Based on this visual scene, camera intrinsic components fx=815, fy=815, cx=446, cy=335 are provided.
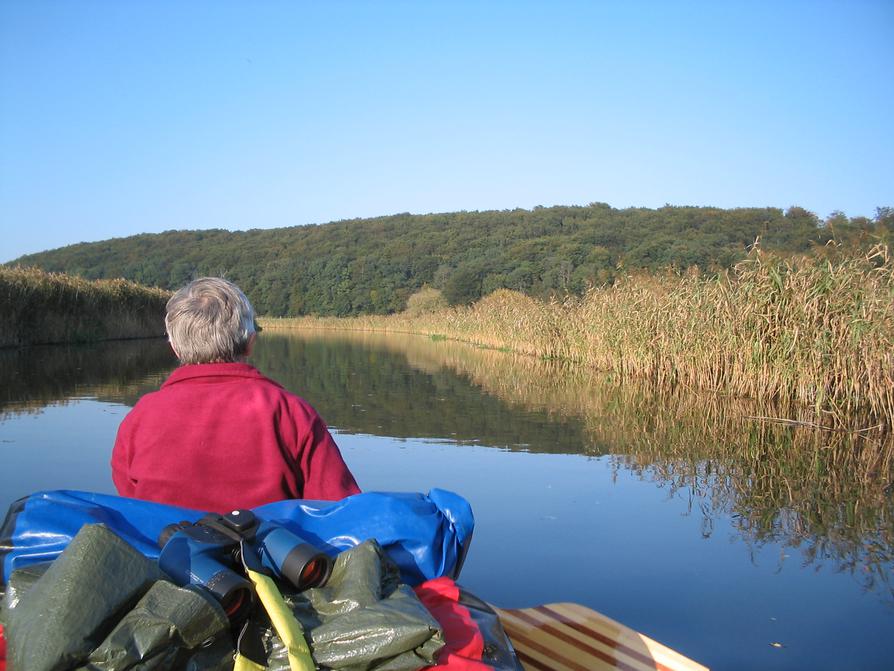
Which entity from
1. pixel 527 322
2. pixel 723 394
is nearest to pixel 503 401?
pixel 723 394

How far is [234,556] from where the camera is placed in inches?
65.2

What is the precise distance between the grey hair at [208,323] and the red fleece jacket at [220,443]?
138mm

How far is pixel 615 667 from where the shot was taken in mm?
2322

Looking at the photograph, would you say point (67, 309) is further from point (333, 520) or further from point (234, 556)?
point (234, 556)

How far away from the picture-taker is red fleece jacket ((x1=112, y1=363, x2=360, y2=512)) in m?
2.13

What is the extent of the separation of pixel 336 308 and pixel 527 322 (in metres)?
46.0

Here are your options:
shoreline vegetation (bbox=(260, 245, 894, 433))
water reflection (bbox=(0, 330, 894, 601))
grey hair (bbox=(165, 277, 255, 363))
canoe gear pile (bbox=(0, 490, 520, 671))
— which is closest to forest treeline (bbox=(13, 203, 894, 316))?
shoreline vegetation (bbox=(260, 245, 894, 433))

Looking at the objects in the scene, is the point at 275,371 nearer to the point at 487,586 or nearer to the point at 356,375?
the point at 356,375

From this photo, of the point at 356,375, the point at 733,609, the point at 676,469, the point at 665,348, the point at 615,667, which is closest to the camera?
the point at 615,667

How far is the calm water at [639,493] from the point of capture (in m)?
3.35

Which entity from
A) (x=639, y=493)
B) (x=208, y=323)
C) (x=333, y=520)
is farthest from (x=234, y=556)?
(x=639, y=493)

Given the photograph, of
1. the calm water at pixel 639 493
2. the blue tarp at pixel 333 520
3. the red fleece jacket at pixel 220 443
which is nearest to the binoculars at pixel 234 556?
the blue tarp at pixel 333 520

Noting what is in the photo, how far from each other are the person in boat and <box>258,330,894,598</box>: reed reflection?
2.83 meters

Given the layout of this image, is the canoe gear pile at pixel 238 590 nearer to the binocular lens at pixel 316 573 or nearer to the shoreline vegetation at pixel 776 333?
the binocular lens at pixel 316 573
